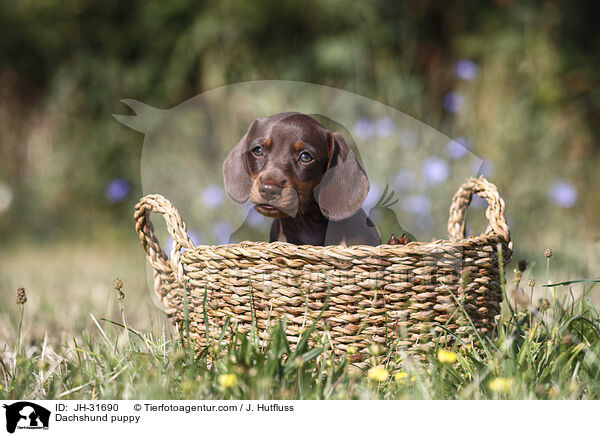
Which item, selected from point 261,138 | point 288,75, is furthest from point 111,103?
point 261,138

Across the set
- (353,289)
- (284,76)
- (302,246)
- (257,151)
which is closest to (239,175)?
(257,151)

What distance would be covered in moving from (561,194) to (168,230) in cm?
282

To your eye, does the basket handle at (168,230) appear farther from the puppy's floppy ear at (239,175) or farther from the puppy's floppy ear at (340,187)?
the puppy's floppy ear at (340,187)

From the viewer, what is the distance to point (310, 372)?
1.59m

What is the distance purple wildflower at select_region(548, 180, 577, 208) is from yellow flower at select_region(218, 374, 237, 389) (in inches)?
119

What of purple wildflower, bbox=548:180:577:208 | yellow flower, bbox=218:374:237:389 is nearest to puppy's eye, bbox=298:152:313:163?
yellow flower, bbox=218:374:237:389

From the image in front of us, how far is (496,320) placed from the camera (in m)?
1.99

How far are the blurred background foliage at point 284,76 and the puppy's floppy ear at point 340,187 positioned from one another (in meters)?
1.89

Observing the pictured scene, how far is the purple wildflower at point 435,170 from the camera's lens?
2.74 metres
